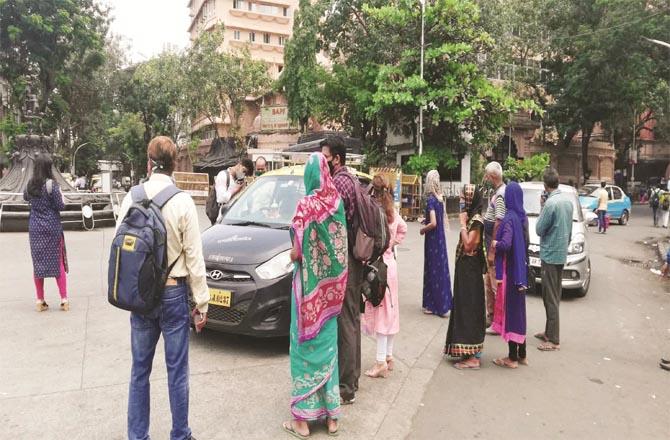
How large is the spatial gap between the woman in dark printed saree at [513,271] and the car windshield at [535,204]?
4265 mm

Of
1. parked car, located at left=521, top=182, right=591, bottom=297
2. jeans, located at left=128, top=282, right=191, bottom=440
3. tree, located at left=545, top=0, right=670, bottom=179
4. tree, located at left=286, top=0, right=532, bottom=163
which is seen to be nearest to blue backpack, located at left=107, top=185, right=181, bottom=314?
jeans, located at left=128, top=282, right=191, bottom=440

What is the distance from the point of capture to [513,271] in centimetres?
523

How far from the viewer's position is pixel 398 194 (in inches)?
813

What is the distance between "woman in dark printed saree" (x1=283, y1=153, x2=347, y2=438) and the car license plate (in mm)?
1464

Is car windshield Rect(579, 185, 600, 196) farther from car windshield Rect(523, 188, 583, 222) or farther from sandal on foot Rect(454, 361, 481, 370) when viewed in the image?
sandal on foot Rect(454, 361, 481, 370)

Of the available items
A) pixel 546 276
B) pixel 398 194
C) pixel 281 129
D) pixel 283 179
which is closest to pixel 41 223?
pixel 283 179

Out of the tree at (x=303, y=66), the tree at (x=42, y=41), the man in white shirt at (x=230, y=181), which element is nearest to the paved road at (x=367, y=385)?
the man in white shirt at (x=230, y=181)

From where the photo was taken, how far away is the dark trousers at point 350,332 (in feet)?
13.1

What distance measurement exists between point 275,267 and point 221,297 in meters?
0.57

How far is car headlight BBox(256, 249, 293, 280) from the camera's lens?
5020mm

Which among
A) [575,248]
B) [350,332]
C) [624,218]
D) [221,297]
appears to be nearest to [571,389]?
[350,332]

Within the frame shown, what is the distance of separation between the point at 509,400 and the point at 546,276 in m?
1.94

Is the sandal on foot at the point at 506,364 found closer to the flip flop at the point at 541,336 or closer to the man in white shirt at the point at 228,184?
the flip flop at the point at 541,336

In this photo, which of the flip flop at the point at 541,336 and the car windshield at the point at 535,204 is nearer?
the flip flop at the point at 541,336
